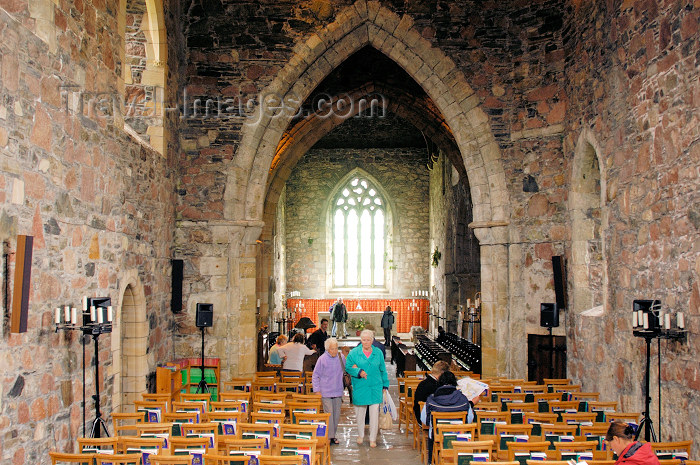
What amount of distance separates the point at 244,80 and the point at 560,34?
484 cm

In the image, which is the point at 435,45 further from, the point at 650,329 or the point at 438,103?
the point at 650,329

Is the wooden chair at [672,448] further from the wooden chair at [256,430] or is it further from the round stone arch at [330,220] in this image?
the round stone arch at [330,220]

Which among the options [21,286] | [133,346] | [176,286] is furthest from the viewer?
[176,286]

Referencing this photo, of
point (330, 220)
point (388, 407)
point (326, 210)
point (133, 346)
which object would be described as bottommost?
point (388, 407)

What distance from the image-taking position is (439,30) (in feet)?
33.6

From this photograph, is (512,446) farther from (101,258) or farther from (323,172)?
(323,172)

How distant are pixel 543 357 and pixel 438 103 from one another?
420 cm

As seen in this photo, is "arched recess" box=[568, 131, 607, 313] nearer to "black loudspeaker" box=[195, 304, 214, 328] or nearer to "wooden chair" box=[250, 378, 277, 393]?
"wooden chair" box=[250, 378, 277, 393]

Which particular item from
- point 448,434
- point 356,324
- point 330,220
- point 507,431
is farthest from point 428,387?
point 330,220

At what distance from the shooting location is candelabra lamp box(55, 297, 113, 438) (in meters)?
5.73

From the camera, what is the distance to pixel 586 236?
30.1 feet

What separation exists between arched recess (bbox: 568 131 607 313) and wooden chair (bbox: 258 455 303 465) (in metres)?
6.12

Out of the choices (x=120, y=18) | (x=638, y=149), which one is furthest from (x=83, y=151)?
(x=638, y=149)

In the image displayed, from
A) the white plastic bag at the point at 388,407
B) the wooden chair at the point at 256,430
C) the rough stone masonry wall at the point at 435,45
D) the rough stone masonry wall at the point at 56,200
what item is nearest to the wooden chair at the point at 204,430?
the wooden chair at the point at 256,430
